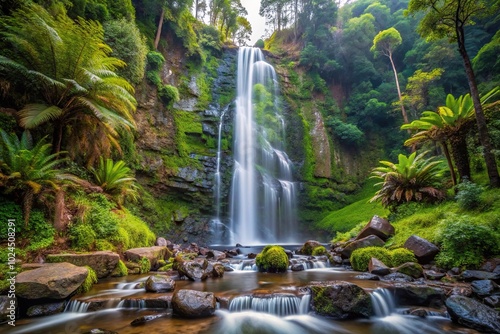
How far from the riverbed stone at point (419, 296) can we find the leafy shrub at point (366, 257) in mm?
2085

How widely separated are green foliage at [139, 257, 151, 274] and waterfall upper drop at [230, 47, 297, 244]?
8.93 m

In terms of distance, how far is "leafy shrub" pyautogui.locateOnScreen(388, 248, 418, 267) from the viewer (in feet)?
19.8

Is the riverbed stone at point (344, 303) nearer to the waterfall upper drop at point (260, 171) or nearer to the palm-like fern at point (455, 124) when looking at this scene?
the palm-like fern at point (455, 124)

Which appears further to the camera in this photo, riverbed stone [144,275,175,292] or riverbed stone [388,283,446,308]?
riverbed stone [144,275,175,292]

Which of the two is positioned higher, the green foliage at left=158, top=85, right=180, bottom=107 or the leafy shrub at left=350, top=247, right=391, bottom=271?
the green foliage at left=158, top=85, right=180, bottom=107

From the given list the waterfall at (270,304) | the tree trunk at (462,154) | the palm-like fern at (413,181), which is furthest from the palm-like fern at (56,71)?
the tree trunk at (462,154)

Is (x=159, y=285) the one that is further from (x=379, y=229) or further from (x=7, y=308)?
(x=379, y=229)

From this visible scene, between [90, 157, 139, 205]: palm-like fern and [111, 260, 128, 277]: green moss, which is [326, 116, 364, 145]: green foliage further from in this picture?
[111, 260, 128, 277]: green moss

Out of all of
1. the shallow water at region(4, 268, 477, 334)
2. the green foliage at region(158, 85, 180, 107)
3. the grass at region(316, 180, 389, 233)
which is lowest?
the shallow water at region(4, 268, 477, 334)

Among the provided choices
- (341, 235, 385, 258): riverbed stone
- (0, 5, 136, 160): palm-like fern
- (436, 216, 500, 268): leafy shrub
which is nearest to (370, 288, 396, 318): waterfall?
(436, 216, 500, 268): leafy shrub

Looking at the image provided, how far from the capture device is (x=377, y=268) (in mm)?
5770

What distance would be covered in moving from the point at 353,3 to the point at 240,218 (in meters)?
30.0

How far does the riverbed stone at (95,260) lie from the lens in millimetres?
5238

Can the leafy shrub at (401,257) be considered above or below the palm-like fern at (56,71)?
below
